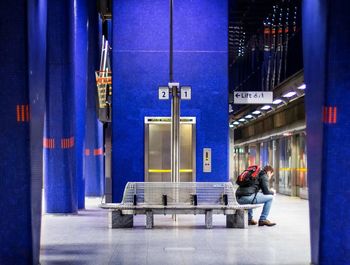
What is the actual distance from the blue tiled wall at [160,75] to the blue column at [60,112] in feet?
4.09

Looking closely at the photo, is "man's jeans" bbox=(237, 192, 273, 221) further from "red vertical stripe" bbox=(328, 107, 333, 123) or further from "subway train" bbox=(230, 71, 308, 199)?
"subway train" bbox=(230, 71, 308, 199)

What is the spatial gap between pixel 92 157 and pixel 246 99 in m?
14.2

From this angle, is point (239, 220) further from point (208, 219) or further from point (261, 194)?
point (261, 194)

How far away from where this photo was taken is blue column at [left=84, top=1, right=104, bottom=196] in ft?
96.9

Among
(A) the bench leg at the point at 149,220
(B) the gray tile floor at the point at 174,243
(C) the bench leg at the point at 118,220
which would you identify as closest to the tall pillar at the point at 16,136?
(B) the gray tile floor at the point at 174,243

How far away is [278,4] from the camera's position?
2577 cm

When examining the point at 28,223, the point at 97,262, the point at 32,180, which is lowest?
the point at 97,262

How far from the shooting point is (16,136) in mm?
7973

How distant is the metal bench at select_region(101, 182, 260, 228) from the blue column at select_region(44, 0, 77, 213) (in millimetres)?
3170

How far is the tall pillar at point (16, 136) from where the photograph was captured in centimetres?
796

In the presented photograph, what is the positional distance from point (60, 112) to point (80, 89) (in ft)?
9.60

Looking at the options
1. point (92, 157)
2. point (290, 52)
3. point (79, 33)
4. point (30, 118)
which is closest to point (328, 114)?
point (30, 118)

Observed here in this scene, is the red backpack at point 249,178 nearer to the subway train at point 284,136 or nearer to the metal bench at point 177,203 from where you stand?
the metal bench at point 177,203

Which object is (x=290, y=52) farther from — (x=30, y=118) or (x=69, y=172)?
(x=30, y=118)
